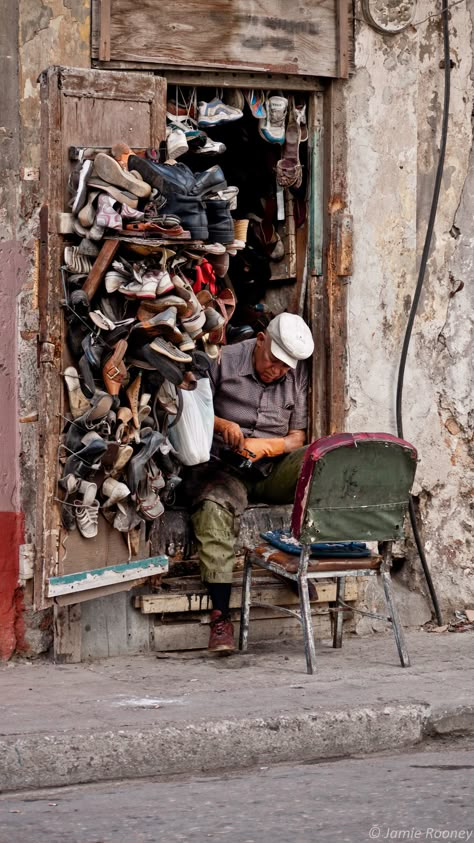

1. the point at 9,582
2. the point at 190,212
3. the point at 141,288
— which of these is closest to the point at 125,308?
the point at 141,288

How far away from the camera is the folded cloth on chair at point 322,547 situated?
6558 millimetres

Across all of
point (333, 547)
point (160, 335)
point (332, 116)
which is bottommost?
point (333, 547)

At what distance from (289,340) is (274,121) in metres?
1.32

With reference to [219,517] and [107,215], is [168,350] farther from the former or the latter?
[219,517]

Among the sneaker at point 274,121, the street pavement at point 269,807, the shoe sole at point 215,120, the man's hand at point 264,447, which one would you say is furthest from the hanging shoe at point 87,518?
the sneaker at point 274,121

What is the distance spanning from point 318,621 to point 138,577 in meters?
1.25

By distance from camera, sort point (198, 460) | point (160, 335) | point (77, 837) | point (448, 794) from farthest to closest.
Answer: point (198, 460), point (160, 335), point (448, 794), point (77, 837)

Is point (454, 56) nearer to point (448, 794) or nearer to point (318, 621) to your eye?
point (318, 621)

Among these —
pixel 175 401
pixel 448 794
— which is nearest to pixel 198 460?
pixel 175 401

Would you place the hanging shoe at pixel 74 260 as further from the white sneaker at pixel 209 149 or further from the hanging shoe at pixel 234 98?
the hanging shoe at pixel 234 98

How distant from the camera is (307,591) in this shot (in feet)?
20.9

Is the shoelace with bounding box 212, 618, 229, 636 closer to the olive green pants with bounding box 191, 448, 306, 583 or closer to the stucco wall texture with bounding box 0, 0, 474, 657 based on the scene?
the olive green pants with bounding box 191, 448, 306, 583

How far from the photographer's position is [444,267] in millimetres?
7688

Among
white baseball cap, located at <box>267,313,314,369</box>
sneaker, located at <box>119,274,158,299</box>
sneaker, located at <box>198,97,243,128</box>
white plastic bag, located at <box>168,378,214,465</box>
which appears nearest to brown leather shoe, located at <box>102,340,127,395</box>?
sneaker, located at <box>119,274,158,299</box>
